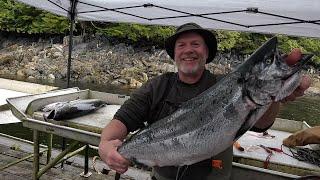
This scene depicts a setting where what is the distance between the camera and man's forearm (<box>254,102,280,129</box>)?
125 inches

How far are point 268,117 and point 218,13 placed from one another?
372 centimetres

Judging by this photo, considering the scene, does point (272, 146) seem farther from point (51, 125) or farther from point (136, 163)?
point (51, 125)

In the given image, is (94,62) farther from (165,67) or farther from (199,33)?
(199,33)

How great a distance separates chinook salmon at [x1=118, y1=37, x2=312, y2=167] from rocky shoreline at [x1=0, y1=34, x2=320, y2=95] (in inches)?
1146

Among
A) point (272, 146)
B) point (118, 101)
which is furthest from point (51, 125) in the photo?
point (272, 146)

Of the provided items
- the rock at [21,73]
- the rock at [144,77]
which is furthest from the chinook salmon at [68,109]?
the rock at [21,73]

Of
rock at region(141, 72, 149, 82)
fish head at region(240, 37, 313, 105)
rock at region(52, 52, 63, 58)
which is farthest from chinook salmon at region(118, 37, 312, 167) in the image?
rock at region(52, 52, 63, 58)

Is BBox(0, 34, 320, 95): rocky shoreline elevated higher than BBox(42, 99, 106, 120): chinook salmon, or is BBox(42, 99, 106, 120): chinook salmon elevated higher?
BBox(42, 99, 106, 120): chinook salmon

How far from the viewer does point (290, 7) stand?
5641mm

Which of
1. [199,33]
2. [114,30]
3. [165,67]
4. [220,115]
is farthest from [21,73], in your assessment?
[220,115]

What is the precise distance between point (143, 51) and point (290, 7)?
112ft

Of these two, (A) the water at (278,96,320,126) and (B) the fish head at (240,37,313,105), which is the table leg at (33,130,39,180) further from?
(A) the water at (278,96,320,126)

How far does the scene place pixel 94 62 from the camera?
3616 cm

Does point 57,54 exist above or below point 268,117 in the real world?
below
